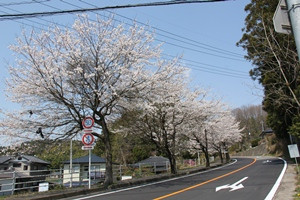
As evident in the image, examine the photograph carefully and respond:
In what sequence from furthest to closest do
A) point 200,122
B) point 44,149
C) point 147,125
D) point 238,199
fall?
point 200,122
point 147,125
point 44,149
point 238,199

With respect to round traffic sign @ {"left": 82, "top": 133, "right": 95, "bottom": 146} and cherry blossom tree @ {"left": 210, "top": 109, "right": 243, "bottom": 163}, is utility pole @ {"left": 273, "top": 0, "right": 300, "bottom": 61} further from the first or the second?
cherry blossom tree @ {"left": 210, "top": 109, "right": 243, "bottom": 163}

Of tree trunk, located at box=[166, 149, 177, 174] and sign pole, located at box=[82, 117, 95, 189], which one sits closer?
sign pole, located at box=[82, 117, 95, 189]

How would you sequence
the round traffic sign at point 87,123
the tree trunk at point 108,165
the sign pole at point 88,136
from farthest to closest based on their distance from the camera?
the tree trunk at point 108,165 → the round traffic sign at point 87,123 → the sign pole at point 88,136

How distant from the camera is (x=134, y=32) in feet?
44.4

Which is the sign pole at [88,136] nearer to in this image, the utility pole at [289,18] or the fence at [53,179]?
the fence at [53,179]

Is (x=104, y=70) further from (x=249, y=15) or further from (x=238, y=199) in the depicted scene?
(x=249, y=15)

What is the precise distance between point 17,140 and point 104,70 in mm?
5500

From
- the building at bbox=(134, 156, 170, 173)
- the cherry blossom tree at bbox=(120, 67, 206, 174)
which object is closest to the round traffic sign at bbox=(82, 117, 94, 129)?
the cherry blossom tree at bbox=(120, 67, 206, 174)

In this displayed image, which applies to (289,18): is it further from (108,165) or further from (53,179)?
(53,179)

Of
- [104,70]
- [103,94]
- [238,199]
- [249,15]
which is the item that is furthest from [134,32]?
[249,15]

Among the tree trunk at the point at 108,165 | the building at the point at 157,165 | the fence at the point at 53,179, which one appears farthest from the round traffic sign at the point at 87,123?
the building at the point at 157,165

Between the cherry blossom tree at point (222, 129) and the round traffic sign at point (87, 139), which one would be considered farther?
the cherry blossom tree at point (222, 129)

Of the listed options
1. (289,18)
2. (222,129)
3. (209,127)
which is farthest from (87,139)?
(222,129)

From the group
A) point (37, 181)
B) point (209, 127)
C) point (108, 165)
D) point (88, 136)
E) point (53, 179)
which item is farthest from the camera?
point (209, 127)
